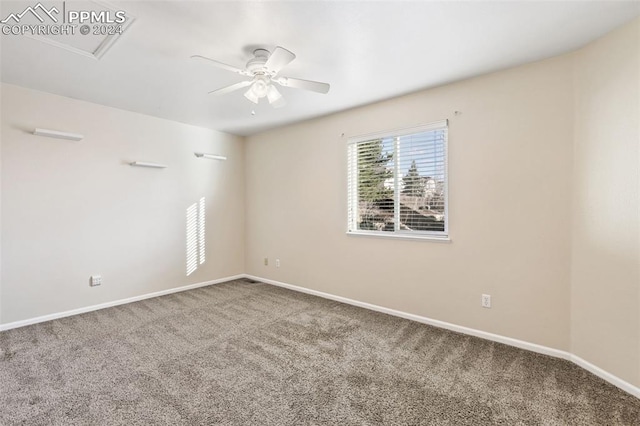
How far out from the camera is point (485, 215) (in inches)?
112

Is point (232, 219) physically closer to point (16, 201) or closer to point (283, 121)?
point (283, 121)

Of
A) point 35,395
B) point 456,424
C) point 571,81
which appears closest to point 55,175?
point 35,395

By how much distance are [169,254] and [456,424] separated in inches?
162

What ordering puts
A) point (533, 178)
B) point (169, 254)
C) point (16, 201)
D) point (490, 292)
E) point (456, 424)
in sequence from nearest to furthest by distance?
point (456, 424) < point (533, 178) < point (490, 292) < point (16, 201) < point (169, 254)

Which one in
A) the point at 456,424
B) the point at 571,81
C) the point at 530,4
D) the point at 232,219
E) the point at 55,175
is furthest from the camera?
the point at 232,219

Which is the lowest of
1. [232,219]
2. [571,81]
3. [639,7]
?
[232,219]

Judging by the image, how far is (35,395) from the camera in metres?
2.02

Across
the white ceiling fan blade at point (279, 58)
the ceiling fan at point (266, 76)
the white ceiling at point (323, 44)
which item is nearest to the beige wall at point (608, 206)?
the white ceiling at point (323, 44)

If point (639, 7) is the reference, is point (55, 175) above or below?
below

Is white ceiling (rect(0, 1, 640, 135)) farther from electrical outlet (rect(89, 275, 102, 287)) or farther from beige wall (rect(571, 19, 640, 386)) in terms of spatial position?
electrical outlet (rect(89, 275, 102, 287))

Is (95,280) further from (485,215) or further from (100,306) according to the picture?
(485,215)

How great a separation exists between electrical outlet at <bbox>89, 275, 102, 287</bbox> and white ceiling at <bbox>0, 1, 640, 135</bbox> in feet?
7.17

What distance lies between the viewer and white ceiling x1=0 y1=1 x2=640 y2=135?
1.91 m

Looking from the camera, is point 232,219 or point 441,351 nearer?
point 441,351
